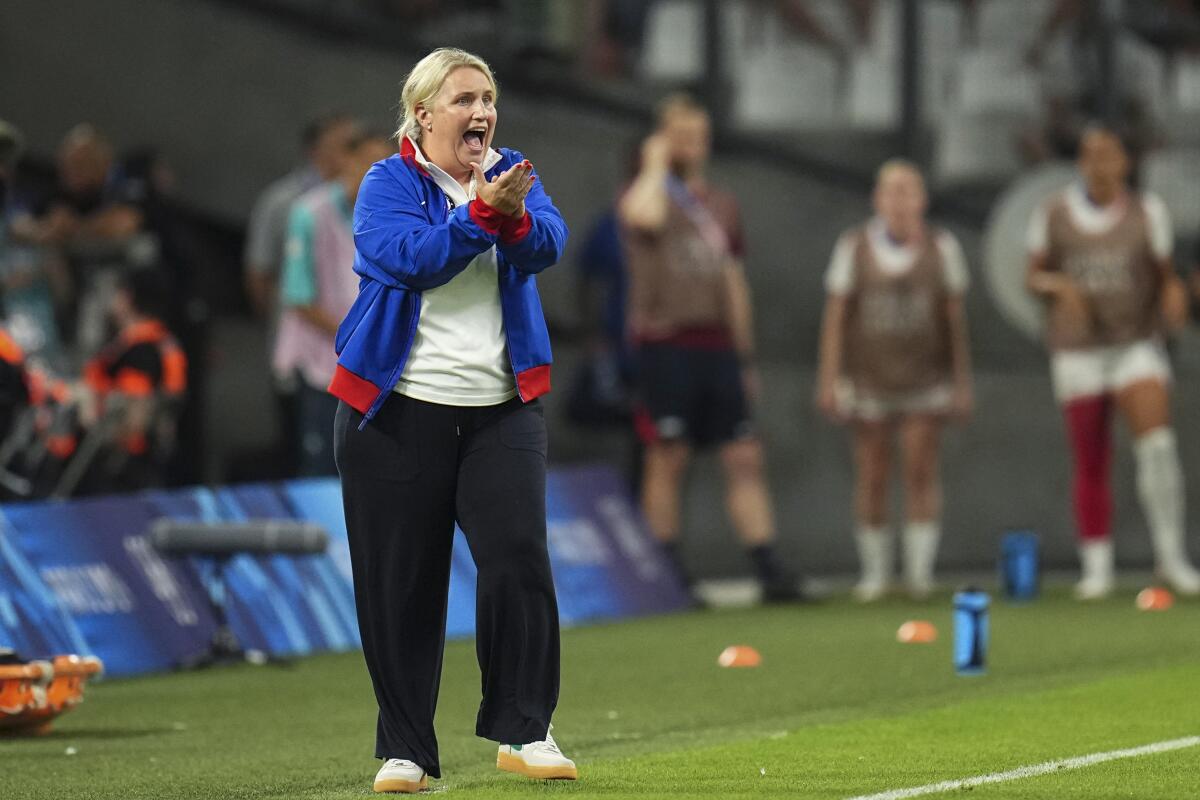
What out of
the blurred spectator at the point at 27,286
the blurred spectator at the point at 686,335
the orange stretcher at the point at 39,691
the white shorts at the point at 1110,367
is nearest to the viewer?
the orange stretcher at the point at 39,691

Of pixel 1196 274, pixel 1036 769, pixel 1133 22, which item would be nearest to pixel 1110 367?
pixel 1196 274

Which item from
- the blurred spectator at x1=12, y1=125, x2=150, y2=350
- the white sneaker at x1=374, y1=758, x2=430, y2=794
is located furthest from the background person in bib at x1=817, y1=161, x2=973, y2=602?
the white sneaker at x1=374, y1=758, x2=430, y2=794

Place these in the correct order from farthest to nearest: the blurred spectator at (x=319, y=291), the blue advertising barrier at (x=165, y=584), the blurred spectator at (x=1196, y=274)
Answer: the blurred spectator at (x=1196, y=274) < the blurred spectator at (x=319, y=291) < the blue advertising barrier at (x=165, y=584)

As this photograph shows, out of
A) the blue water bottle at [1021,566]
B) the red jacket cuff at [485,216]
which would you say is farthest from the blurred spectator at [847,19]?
the red jacket cuff at [485,216]

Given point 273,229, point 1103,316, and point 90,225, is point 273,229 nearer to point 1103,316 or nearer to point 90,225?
point 90,225

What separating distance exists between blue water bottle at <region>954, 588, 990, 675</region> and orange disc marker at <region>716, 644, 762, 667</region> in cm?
92

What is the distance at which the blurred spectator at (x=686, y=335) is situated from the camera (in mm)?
13969

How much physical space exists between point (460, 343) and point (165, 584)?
4672 millimetres

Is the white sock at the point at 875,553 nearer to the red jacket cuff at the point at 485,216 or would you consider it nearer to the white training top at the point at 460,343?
the white training top at the point at 460,343

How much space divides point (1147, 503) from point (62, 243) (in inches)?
253

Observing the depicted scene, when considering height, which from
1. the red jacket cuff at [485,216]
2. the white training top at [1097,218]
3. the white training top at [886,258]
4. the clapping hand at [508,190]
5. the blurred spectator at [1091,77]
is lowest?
the white training top at [886,258]

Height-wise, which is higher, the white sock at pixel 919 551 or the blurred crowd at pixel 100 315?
the blurred crowd at pixel 100 315

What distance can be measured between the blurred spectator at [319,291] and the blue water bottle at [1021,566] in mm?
3923

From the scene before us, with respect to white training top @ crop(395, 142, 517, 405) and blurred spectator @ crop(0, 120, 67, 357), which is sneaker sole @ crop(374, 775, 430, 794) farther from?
blurred spectator @ crop(0, 120, 67, 357)
